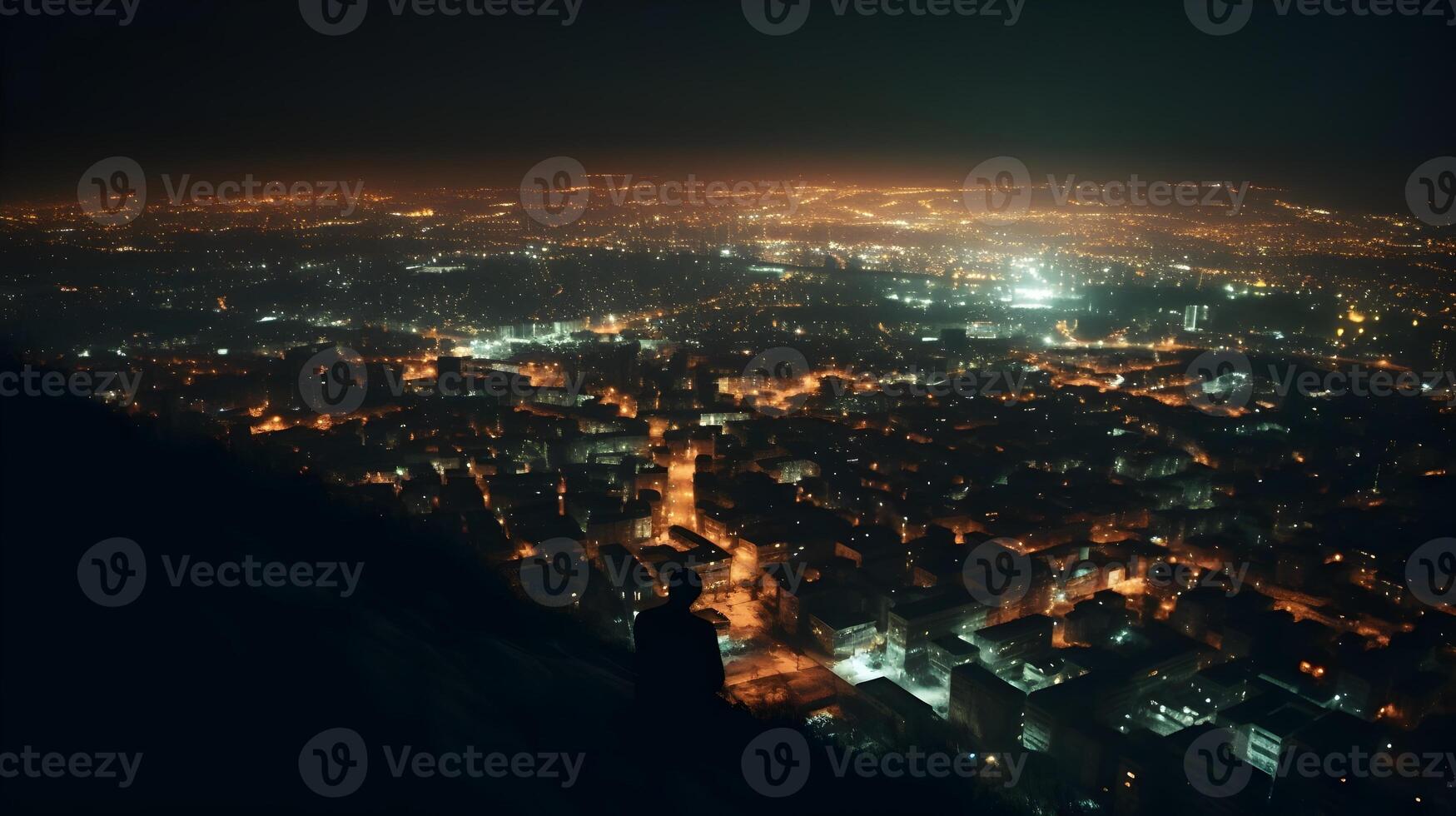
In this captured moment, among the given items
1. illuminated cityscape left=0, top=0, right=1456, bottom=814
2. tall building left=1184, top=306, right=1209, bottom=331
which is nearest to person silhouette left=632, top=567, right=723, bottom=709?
illuminated cityscape left=0, top=0, right=1456, bottom=814

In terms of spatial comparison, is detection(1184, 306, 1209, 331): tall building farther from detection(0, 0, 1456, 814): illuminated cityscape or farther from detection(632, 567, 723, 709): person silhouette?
detection(632, 567, 723, 709): person silhouette

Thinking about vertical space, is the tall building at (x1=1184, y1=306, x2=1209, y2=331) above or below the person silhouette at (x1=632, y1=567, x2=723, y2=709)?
below

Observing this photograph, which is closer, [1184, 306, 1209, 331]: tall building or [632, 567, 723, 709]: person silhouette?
[632, 567, 723, 709]: person silhouette

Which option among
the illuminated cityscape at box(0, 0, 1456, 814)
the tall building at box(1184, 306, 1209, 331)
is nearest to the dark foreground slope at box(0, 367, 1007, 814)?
→ the illuminated cityscape at box(0, 0, 1456, 814)

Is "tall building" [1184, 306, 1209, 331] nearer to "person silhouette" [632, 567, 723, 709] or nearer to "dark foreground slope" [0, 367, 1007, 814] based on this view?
"dark foreground slope" [0, 367, 1007, 814]

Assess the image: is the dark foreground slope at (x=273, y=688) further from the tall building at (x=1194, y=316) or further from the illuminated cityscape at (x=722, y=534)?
the tall building at (x=1194, y=316)
